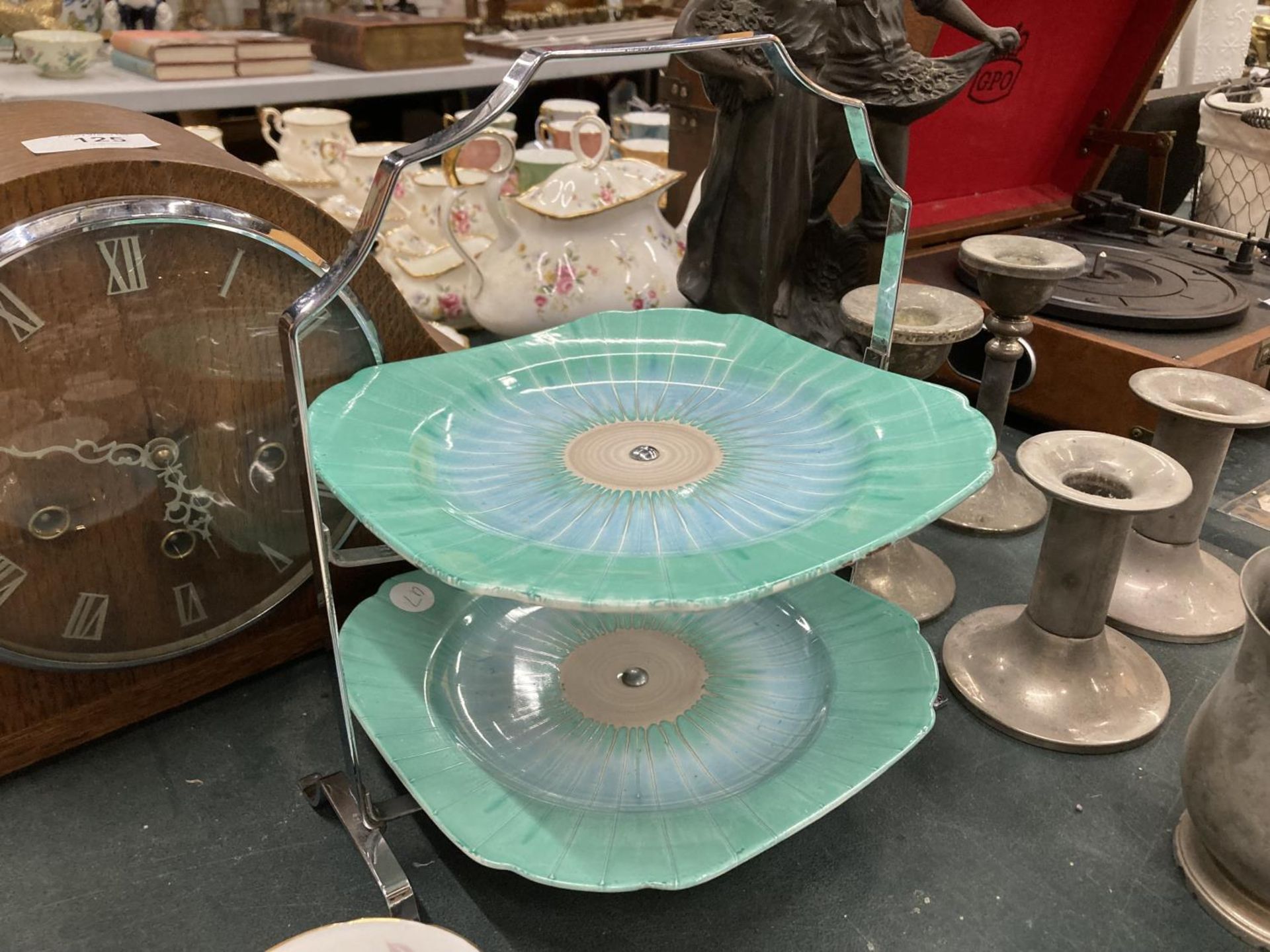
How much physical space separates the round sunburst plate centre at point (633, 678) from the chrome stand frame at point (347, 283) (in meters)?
0.16

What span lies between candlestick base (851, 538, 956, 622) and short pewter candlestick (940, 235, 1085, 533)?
7 cm

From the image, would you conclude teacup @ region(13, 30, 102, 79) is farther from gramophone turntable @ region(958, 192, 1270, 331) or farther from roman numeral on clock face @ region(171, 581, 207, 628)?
gramophone turntable @ region(958, 192, 1270, 331)

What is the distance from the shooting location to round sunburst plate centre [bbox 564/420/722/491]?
668mm

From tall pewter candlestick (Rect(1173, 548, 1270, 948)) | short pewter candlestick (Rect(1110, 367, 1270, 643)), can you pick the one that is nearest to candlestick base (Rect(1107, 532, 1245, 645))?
short pewter candlestick (Rect(1110, 367, 1270, 643))

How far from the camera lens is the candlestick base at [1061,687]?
2.84ft

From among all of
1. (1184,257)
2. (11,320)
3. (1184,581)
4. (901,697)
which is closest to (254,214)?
(11,320)

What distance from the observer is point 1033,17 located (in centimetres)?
162

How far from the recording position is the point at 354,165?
132 cm

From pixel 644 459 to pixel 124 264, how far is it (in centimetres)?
39

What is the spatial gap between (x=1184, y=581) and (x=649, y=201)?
0.71 meters

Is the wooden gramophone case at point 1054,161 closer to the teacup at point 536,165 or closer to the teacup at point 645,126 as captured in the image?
the teacup at point 645,126

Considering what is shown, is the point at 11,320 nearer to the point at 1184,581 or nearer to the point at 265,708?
the point at 265,708

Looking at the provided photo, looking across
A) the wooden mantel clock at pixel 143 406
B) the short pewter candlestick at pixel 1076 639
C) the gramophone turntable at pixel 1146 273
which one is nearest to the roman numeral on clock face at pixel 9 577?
the wooden mantel clock at pixel 143 406

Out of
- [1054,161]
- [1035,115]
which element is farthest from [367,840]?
[1054,161]
